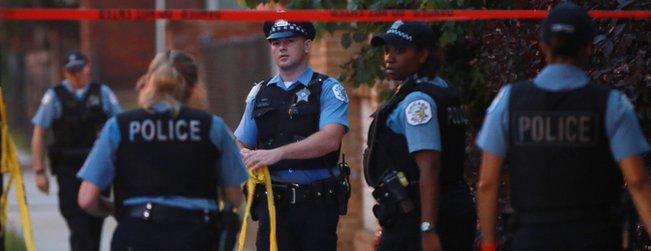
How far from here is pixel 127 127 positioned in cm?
608

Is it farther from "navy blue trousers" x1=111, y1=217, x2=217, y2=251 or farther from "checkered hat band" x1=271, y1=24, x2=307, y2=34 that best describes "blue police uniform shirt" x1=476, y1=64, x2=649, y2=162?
"checkered hat band" x1=271, y1=24, x2=307, y2=34

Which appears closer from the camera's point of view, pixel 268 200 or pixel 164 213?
pixel 164 213

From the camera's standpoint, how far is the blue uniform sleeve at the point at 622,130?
18.3 ft

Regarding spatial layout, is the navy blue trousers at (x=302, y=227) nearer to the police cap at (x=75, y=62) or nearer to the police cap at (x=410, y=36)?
the police cap at (x=410, y=36)

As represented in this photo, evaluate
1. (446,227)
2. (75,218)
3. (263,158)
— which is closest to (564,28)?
(446,227)

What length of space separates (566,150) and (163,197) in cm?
162

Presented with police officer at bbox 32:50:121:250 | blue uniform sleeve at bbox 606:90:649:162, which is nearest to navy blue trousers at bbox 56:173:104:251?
police officer at bbox 32:50:121:250

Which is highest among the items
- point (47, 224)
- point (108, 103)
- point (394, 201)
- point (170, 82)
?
point (170, 82)

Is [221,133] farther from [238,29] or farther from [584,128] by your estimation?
[238,29]

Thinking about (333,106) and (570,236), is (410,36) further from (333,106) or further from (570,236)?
(570,236)

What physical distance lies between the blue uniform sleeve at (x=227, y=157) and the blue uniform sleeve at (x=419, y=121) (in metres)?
0.80

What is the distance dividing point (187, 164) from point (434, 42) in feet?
4.81

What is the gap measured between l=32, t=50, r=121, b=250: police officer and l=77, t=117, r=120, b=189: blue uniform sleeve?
15.7ft

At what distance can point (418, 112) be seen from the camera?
22.0 ft
